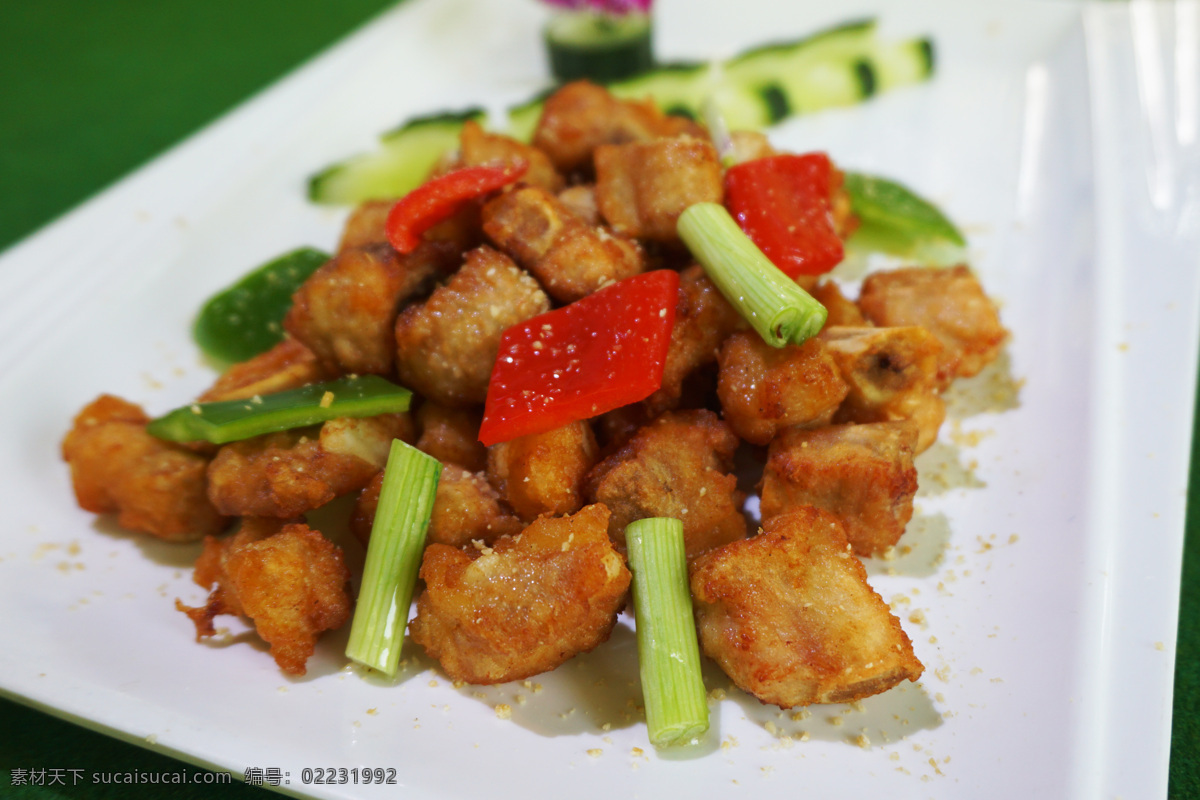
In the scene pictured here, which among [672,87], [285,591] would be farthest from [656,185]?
[672,87]

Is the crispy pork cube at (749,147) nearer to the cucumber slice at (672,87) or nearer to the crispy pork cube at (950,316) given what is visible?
the crispy pork cube at (950,316)

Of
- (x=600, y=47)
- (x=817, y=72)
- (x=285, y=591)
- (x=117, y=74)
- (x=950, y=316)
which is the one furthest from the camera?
(x=117, y=74)

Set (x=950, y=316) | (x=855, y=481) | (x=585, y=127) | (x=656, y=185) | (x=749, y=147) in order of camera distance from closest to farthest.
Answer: (x=855, y=481)
(x=656, y=185)
(x=950, y=316)
(x=749, y=147)
(x=585, y=127)

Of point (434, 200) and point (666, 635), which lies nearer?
point (666, 635)

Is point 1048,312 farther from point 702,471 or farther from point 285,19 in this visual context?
point 285,19

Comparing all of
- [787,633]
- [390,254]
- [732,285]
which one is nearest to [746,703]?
[787,633]

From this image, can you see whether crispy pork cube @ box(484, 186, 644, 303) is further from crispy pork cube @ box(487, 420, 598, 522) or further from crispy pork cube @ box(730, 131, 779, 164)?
crispy pork cube @ box(730, 131, 779, 164)

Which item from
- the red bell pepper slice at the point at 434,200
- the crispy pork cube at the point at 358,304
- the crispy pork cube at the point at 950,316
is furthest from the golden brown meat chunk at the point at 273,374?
the crispy pork cube at the point at 950,316

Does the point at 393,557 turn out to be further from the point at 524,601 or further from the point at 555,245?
the point at 555,245
